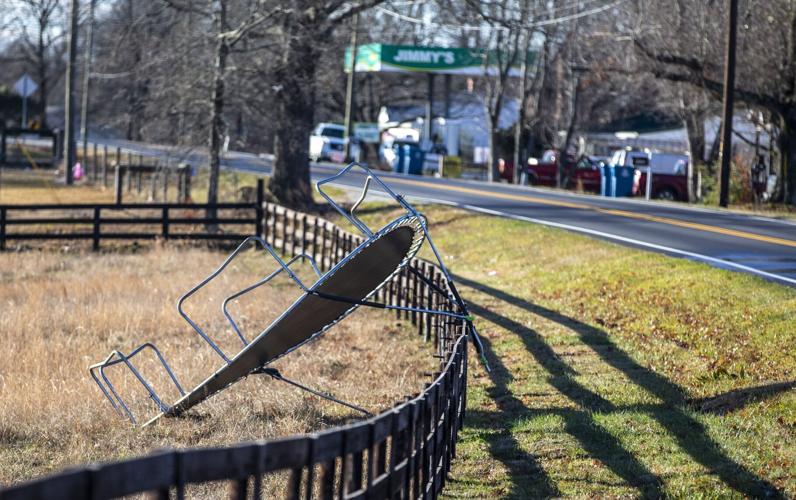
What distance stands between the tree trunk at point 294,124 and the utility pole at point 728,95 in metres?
10.7

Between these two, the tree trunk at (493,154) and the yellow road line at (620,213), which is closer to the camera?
the yellow road line at (620,213)

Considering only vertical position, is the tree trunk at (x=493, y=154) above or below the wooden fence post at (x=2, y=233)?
above

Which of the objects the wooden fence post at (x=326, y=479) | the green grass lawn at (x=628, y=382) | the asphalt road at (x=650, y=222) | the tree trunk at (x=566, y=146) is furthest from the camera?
the tree trunk at (x=566, y=146)

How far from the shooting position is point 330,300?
8695 millimetres

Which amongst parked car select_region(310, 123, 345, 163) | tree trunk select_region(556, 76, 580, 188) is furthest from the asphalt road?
parked car select_region(310, 123, 345, 163)

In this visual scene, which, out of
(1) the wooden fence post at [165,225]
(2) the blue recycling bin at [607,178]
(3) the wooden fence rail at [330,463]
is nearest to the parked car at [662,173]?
(2) the blue recycling bin at [607,178]

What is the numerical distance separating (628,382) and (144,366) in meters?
5.41

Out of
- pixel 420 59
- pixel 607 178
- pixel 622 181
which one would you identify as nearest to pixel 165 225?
pixel 622 181

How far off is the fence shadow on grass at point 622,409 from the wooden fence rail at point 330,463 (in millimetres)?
1019

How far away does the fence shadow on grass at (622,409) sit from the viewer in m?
7.63

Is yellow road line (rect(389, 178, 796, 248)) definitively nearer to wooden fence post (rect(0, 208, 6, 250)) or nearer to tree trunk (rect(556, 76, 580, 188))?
tree trunk (rect(556, 76, 580, 188))

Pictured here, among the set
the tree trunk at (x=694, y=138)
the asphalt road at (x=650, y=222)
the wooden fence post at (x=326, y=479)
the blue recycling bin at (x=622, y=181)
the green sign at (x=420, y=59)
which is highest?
the green sign at (x=420, y=59)

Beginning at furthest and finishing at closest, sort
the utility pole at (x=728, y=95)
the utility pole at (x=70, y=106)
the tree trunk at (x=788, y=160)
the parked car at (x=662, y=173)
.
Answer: the utility pole at (x=70, y=106)
the parked car at (x=662, y=173)
the tree trunk at (x=788, y=160)
the utility pole at (x=728, y=95)

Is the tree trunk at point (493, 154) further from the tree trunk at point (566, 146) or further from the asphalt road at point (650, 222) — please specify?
the asphalt road at point (650, 222)
